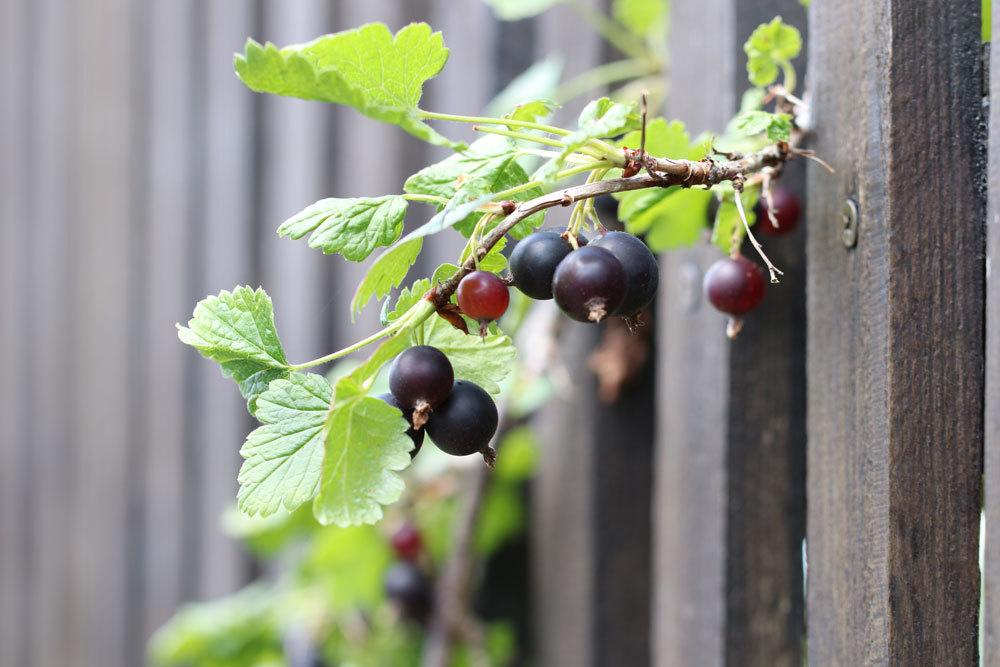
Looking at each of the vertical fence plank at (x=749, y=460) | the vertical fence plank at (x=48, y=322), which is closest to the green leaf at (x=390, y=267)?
the vertical fence plank at (x=749, y=460)

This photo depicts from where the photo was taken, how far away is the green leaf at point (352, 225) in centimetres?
53

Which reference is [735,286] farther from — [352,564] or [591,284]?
[352,564]

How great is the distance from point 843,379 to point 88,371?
240cm

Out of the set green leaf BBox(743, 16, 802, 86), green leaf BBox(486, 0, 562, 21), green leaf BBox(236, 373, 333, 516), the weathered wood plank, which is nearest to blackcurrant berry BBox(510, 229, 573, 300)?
green leaf BBox(236, 373, 333, 516)

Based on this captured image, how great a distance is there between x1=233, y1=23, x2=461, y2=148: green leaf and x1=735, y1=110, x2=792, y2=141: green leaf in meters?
0.17

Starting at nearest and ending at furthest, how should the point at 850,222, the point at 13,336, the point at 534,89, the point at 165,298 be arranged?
the point at 850,222
the point at 534,89
the point at 165,298
the point at 13,336

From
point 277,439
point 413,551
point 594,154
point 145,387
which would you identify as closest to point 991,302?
point 594,154

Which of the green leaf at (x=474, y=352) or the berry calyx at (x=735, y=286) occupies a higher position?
the berry calyx at (x=735, y=286)

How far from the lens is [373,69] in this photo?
53cm

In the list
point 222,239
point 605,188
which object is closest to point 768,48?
point 605,188

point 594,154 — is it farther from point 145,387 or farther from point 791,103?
point 145,387

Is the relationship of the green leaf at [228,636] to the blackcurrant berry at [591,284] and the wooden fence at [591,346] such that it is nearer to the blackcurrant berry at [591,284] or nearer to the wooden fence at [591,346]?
the wooden fence at [591,346]

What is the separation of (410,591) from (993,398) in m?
0.98

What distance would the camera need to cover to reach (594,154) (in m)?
0.53
